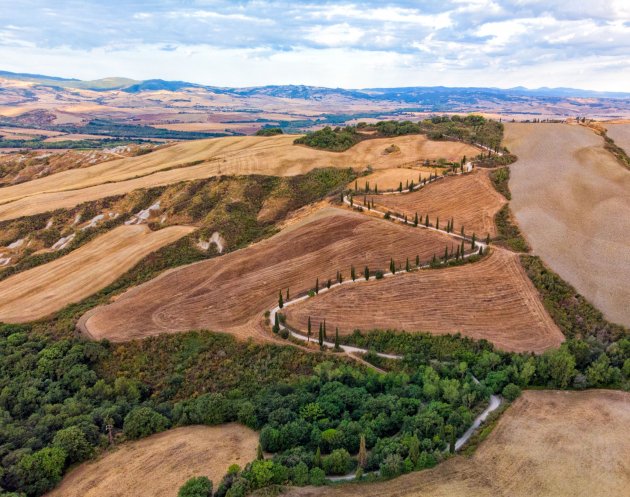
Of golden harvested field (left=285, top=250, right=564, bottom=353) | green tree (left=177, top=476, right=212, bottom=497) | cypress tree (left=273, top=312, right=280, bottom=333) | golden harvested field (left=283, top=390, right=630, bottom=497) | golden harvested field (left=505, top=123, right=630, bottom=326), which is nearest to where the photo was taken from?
golden harvested field (left=283, top=390, right=630, bottom=497)

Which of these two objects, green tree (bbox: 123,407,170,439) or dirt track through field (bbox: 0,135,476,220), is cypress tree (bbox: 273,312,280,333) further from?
dirt track through field (bbox: 0,135,476,220)

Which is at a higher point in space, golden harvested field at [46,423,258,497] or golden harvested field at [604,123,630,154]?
golden harvested field at [604,123,630,154]

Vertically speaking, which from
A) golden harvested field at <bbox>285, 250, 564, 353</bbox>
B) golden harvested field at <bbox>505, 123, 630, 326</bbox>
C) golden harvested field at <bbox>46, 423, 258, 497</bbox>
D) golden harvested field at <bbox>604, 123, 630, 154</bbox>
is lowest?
golden harvested field at <bbox>46, 423, 258, 497</bbox>

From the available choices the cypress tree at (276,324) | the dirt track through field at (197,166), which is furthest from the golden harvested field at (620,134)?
the cypress tree at (276,324)

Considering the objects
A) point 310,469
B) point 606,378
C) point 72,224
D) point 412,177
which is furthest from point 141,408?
point 412,177

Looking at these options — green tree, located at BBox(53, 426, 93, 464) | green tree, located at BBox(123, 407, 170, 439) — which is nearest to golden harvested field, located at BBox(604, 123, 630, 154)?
green tree, located at BBox(123, 407, 170, 439)

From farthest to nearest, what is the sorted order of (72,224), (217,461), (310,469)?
(72,224) → (217,461) → (310,469)

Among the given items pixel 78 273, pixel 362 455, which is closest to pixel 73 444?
pixel 362 455

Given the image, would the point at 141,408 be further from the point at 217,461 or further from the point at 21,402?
the point at 21,402
